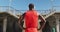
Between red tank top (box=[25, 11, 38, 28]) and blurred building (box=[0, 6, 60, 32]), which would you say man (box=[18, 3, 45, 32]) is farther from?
blurred building (box=[0, 6, 60, 32])

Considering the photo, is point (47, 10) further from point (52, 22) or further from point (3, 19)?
point (3, 19)

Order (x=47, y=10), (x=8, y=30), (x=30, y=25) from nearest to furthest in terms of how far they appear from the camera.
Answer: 1. (x=30, y=25)
2. (x=47, y=10)
3. (x=8, y=30)

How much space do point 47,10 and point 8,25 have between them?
154 inches

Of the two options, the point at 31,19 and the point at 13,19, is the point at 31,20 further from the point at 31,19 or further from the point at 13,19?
the point at 13,19

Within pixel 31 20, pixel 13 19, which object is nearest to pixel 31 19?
pixel 31 20

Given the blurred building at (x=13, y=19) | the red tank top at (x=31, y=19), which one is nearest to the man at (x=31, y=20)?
the red tank top at (x=31, y=19)

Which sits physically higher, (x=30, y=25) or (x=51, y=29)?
(x=30, y=25)

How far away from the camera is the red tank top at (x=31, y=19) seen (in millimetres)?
2914

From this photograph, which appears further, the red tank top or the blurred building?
the blurred building

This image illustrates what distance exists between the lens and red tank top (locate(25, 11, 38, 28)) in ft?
A: 9.56

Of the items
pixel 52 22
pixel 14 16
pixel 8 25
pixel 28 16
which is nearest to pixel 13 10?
pixel 14 16

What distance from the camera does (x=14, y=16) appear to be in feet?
51.8

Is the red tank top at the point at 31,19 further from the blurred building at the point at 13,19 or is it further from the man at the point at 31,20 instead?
the blurred building at the point at 13,19

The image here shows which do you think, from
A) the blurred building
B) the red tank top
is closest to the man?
the red tank top
